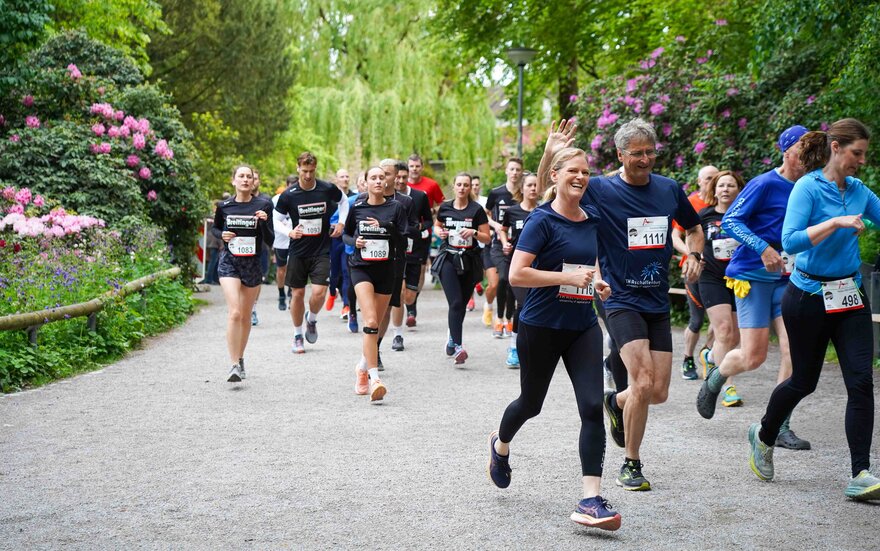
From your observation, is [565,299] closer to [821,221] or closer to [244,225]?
[821,221]

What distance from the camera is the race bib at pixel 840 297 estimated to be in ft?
20.6

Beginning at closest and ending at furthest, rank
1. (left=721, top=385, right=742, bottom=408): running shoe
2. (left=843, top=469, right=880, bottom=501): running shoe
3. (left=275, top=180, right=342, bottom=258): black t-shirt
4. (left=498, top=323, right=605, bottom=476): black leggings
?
(left=498, top=323, right=605, bottom=476): black leggings
(left=843, top=469, right=880, bottom=501): running shoe
(left=721, top=385, right=742, bottom=408): running shoe
(left=275, top=180, right=342, bottom=258): black t-shirt

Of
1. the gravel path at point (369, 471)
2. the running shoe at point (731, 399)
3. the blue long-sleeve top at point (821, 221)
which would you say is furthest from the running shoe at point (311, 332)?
the blue long-sleeve top at point (821, 221)

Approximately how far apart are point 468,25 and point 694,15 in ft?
22.8

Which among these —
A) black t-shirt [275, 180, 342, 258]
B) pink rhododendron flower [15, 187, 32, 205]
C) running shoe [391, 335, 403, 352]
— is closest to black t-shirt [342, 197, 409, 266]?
black t-shirt [275, 180, 342, 258]

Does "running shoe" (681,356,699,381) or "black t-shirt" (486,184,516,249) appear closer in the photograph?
"running shoe" (681,356,699,381)

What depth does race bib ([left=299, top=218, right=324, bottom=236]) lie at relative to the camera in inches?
513

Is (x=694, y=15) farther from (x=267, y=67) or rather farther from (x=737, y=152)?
(x=267, y=67)

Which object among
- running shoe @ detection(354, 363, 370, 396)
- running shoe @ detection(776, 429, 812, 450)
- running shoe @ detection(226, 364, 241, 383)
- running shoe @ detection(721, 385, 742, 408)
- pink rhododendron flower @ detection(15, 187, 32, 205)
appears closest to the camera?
running shoe @ detection(776, 429, 812, 450)

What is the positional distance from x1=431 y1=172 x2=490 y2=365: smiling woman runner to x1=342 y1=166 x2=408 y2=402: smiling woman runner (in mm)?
2081

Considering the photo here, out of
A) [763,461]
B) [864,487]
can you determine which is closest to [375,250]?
[763,461]

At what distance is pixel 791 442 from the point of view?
25.1ft

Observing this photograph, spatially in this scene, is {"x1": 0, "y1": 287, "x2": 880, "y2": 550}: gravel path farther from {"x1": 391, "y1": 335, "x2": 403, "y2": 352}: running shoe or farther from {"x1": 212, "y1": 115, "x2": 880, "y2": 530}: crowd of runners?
{"x1": 391, "y1": 335, "x2": 403, "y2": 352}: running shoe

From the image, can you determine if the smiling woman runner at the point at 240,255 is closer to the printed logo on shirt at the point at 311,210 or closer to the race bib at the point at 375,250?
the race bib at the point at 375,250
